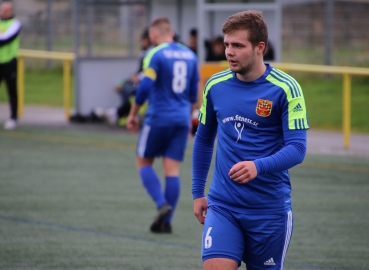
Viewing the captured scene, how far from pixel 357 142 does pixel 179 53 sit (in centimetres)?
706

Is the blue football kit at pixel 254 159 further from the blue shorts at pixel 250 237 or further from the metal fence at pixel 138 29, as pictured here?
the metal fence at pixel 138 29

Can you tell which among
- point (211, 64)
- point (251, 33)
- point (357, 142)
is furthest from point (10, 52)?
point (251, 33)

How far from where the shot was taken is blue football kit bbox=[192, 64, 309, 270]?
431cm

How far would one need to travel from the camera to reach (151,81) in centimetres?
812

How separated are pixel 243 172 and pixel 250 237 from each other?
52 centimetres

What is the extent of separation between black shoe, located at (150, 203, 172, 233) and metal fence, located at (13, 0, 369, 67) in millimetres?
9427

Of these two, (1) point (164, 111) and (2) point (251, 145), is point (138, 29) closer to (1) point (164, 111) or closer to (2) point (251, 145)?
(1) point (164, 111)

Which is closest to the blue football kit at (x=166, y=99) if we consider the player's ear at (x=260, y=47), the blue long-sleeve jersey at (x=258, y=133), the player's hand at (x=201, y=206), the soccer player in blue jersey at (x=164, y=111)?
the soccer player in blue jersey at (x=164, y=111)

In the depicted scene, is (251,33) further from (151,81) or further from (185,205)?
(185,205)

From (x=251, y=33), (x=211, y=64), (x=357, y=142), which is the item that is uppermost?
(x=251, y=33)

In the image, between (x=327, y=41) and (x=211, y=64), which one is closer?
(x=211, y=64)

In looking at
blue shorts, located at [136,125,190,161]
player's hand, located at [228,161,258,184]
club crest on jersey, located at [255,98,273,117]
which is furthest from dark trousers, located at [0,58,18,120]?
player's hand, located at [228,161,258,184]

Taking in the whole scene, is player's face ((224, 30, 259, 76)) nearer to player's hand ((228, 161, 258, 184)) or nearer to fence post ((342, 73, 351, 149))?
player's hand ((228, 161, 258, 184))

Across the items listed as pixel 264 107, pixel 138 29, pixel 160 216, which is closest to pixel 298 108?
pixel 264 107
